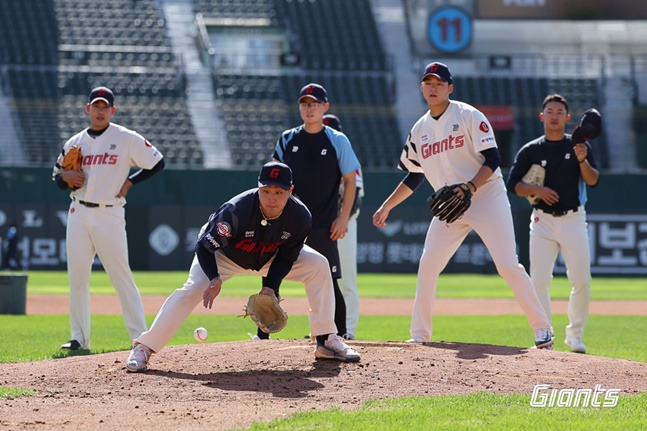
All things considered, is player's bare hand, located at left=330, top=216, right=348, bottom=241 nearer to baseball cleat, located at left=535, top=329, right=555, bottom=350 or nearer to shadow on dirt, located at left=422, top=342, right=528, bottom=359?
shadow on dirt, located at left=422, top=342, right=528, bottom=359

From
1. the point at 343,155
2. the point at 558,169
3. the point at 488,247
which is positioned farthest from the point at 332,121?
the point at 488,247

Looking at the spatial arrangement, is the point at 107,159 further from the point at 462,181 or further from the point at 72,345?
the point at 462,181

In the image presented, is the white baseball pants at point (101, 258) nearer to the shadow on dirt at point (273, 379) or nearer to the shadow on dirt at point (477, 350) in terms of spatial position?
the shadow on dirt at point (273, 379)

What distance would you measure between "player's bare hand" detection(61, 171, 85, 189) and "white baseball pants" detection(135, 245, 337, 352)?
221 cm

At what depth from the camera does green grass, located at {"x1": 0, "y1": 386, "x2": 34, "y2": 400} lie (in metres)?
6.06

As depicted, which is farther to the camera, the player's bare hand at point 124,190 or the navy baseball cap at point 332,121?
the navy baseball cap at point 332,121

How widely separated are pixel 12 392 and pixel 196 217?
19774 mm

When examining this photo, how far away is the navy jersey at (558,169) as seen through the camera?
9352 mm

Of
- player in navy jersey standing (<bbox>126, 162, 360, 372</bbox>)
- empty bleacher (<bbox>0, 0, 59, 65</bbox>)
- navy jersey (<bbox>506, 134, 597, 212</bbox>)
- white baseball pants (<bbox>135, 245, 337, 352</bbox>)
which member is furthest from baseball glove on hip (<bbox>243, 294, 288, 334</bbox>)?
empty bleacher (<bbox>0, 0, 59, 65</bbox>)

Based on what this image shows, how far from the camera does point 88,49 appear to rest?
107 feet

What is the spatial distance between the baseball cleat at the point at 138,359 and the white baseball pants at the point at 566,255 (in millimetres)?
3713

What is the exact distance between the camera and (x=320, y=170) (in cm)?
862

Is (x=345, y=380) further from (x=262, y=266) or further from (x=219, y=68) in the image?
(x=219, y=68)
